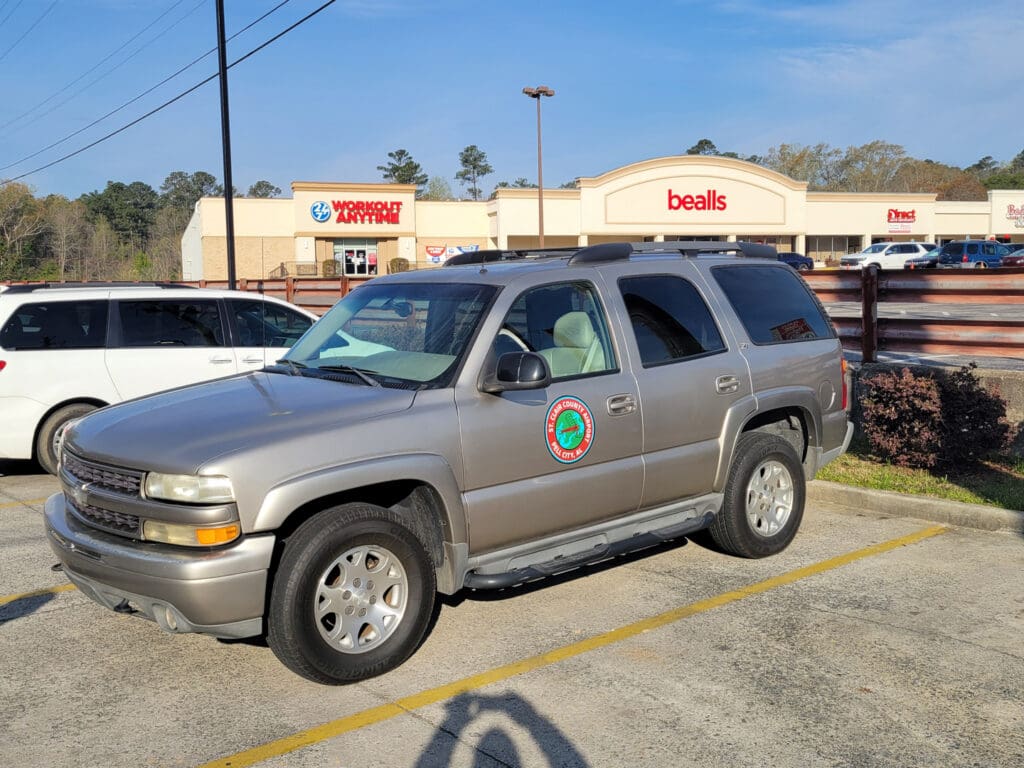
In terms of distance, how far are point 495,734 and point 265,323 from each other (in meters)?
7.15

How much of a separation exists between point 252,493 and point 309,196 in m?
54.5

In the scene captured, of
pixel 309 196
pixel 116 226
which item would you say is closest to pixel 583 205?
pixel 309 196

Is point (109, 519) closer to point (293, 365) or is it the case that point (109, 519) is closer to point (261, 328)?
point (293, 365)

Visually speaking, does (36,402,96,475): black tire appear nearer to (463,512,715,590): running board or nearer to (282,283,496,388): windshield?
(282,283,496,388): windshield

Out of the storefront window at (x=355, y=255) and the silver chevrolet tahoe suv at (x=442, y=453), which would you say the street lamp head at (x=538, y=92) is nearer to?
the storefront window at (x=355, y=255)

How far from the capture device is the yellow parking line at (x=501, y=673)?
399cm

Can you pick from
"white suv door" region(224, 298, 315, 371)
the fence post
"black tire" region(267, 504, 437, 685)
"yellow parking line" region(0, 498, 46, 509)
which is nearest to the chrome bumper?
"black tire" region(267, 504, 437, 685)

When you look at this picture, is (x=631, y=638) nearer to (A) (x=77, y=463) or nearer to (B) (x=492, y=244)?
(A) (x=77, y=463)

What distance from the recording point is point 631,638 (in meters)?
5.12

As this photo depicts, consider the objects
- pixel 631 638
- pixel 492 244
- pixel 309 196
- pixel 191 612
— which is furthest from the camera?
pixel 492 244

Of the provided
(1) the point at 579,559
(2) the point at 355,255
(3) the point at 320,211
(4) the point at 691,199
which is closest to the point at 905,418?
(1) the point at 579,559

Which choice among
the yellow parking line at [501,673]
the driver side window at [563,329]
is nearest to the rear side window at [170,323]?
the driver side window at [563,329]

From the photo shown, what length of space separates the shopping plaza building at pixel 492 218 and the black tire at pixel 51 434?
44.6 m

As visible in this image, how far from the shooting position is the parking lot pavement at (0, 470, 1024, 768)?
3.96 meters
